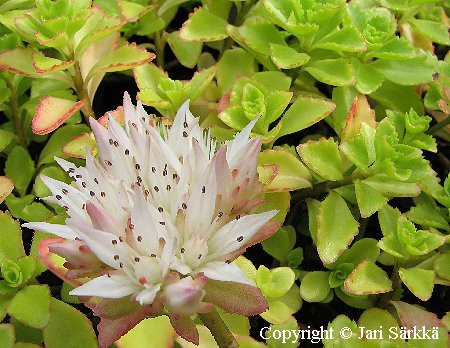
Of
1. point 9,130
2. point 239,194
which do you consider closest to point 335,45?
point 239,194

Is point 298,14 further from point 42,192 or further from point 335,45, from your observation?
point 42,192

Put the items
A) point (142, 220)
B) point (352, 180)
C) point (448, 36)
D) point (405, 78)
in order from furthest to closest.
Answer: point (448, 36), point (405, 78), point (352, 180), point (142, 220)

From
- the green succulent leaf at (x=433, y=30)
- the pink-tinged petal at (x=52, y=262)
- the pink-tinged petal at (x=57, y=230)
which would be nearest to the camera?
the pink-tinged petal at (x=57, y=230)

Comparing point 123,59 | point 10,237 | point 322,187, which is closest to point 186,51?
point 123,59

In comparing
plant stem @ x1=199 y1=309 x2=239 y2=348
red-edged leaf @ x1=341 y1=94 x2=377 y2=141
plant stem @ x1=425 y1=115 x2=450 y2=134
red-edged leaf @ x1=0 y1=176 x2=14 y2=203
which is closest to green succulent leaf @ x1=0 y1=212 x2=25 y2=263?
red-edged leaf @ x1=0 y1=176 x2=14 y2=203

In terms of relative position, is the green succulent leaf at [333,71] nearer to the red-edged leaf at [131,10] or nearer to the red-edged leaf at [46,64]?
the red-edged leaf at [131,10]

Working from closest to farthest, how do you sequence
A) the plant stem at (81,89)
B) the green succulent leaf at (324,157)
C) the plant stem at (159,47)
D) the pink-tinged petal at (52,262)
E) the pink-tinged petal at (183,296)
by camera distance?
the pink-tinged petal at (183,296) < the pink-tinged petal at (52,262) < the green succulent leaf at (324,157) < the plant stem at (81,89) < the plant stem at (159,47)

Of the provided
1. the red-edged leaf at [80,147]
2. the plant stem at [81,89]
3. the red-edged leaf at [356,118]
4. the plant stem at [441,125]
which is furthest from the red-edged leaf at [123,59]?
the plant stem at [441,125]
